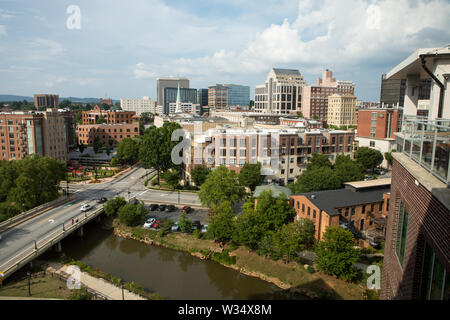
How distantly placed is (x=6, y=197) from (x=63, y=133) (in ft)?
65.3

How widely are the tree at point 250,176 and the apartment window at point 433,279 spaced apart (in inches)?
961

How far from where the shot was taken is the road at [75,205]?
1970 cm

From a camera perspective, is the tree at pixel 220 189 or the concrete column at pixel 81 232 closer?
the tree at pixel 220 189

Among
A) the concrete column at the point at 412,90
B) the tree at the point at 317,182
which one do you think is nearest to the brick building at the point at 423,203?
the concrete column at the point at 412,90

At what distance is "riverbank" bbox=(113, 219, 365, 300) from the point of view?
52.9 feet

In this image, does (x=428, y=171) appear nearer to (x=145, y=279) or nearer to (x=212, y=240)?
(x=145, y=279)

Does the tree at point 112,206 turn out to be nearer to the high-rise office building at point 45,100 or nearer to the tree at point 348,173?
the tree at point 348,173

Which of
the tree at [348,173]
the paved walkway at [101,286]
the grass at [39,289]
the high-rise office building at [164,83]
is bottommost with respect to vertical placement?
the paved walkway at [101,286]

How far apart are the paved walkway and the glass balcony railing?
14.8 metres

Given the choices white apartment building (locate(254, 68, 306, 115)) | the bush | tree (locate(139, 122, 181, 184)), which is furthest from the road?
white apartment building (locate(254, 68, 306, 115))

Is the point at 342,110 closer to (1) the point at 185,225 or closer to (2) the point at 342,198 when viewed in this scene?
(2) the point at 342,198

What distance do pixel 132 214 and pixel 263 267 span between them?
36.8 feet

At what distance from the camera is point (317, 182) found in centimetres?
2548
